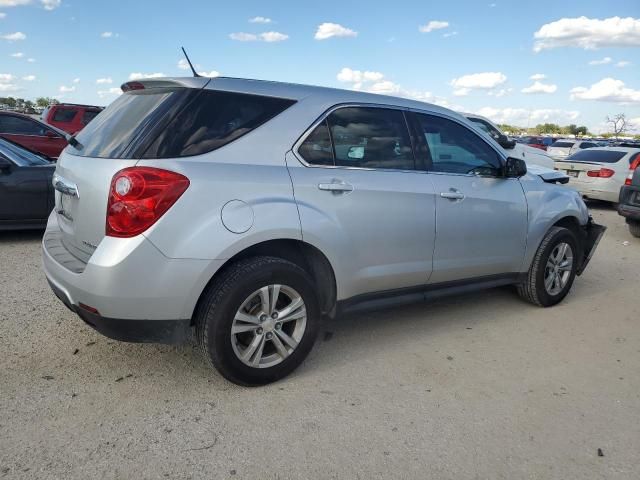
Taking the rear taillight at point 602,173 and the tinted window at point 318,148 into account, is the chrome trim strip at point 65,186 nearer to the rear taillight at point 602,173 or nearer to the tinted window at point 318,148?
the tinted window at point 318,148

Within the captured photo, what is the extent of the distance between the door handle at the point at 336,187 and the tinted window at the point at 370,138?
158mm

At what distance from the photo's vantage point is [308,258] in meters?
3.47

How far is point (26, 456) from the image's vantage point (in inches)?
98.0

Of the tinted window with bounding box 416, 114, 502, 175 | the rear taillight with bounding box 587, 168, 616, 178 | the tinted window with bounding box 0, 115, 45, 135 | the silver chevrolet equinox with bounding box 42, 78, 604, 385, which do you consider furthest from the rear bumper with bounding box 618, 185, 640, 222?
the tinted window with bounding box 0, 115, 45, 135

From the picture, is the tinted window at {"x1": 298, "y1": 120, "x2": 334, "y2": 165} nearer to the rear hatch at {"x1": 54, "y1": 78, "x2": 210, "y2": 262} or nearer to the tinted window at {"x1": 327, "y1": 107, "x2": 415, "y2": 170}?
the tinted window at {"x1": 327, "y1": 107, "x2": 415, "y2": 170}

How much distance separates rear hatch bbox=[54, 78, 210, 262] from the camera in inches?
114

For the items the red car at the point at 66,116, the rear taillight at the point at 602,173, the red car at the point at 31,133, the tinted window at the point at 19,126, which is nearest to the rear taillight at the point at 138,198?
the red car at the point at 31,133

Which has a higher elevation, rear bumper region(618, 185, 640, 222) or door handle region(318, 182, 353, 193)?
door handle region(318, 182, 353, 193)

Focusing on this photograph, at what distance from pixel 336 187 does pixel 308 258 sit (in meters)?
0.49

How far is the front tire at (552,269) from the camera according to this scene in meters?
4.81

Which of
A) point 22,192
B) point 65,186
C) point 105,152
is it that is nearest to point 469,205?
point 105,152

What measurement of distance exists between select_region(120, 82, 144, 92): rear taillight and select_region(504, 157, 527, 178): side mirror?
2.86m

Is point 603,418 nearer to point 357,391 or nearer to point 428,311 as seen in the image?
point 357,391

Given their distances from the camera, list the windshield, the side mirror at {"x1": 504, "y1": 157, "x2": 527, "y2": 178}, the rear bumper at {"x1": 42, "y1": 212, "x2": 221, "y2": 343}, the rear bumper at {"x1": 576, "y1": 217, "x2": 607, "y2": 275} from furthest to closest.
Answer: the windshield → the rear bumper at {"x1": 576, "y1": 217, "x2": 607, "y2": 275} → the side mirror at {"x1": 504, "y1": 157, "x2": 527, "y2": 178} → the rear bumper at {"x1": 42, "y1": 212, "x2": 221, "y2": 343}
